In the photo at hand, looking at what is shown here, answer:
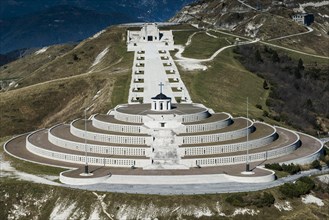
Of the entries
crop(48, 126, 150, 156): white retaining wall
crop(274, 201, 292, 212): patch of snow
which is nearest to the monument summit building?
crop(48, 126, 150, 156): white retaining wall

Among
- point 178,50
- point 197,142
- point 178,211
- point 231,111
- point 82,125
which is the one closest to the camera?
point 178,211

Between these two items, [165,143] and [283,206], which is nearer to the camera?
[283,206]

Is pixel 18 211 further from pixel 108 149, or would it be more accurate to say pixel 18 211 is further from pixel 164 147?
pixel 164 147

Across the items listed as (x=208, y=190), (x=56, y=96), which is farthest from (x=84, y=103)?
(x=208, y=190)

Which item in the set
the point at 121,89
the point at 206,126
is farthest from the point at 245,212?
the point at 121,89

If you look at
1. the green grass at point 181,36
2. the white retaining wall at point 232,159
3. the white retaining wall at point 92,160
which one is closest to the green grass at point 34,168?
the white retaining wall at point 92,160

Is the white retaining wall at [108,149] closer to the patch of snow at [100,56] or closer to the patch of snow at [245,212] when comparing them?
the patch of snow at [245,212]

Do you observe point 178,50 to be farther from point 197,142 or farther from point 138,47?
point 197,142
